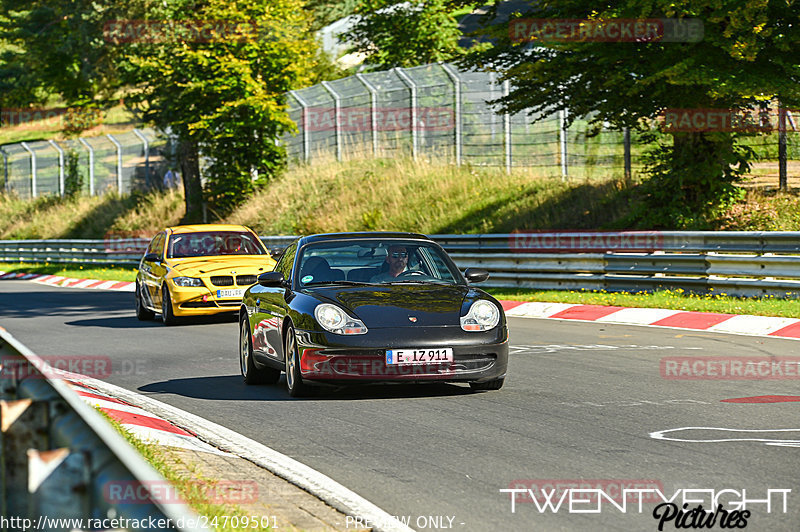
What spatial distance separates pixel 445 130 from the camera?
3162 centimetres

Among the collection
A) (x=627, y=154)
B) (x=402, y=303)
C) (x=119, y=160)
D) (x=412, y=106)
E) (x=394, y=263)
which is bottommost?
(x=402, y=303)

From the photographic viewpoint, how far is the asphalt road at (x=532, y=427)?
5719mm

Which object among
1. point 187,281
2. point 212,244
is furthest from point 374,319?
point 212,244

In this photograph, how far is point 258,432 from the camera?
8.12m

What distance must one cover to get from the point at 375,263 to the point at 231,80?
26178mm

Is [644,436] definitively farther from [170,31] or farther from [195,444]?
[170,31]

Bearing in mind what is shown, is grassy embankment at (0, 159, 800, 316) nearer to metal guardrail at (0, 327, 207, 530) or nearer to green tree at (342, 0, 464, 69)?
green tree at (342, 0, 464, 69)

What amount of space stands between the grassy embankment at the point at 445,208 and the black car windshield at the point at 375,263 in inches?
239

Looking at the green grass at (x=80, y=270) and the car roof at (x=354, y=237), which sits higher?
the car roof at (x=354, y=237)

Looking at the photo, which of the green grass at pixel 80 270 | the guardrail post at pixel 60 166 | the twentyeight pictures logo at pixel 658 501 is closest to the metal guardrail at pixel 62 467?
the twentyeight pictures logo at pixel 658 501

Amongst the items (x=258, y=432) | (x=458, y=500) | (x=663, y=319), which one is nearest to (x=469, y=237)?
(x=663, y=319)

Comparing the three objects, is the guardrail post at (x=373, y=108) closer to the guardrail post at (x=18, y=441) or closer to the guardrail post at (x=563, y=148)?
the guardrail post at (x=563, y=148)

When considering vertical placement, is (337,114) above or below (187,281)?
above

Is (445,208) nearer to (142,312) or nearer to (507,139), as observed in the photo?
(507,139)
